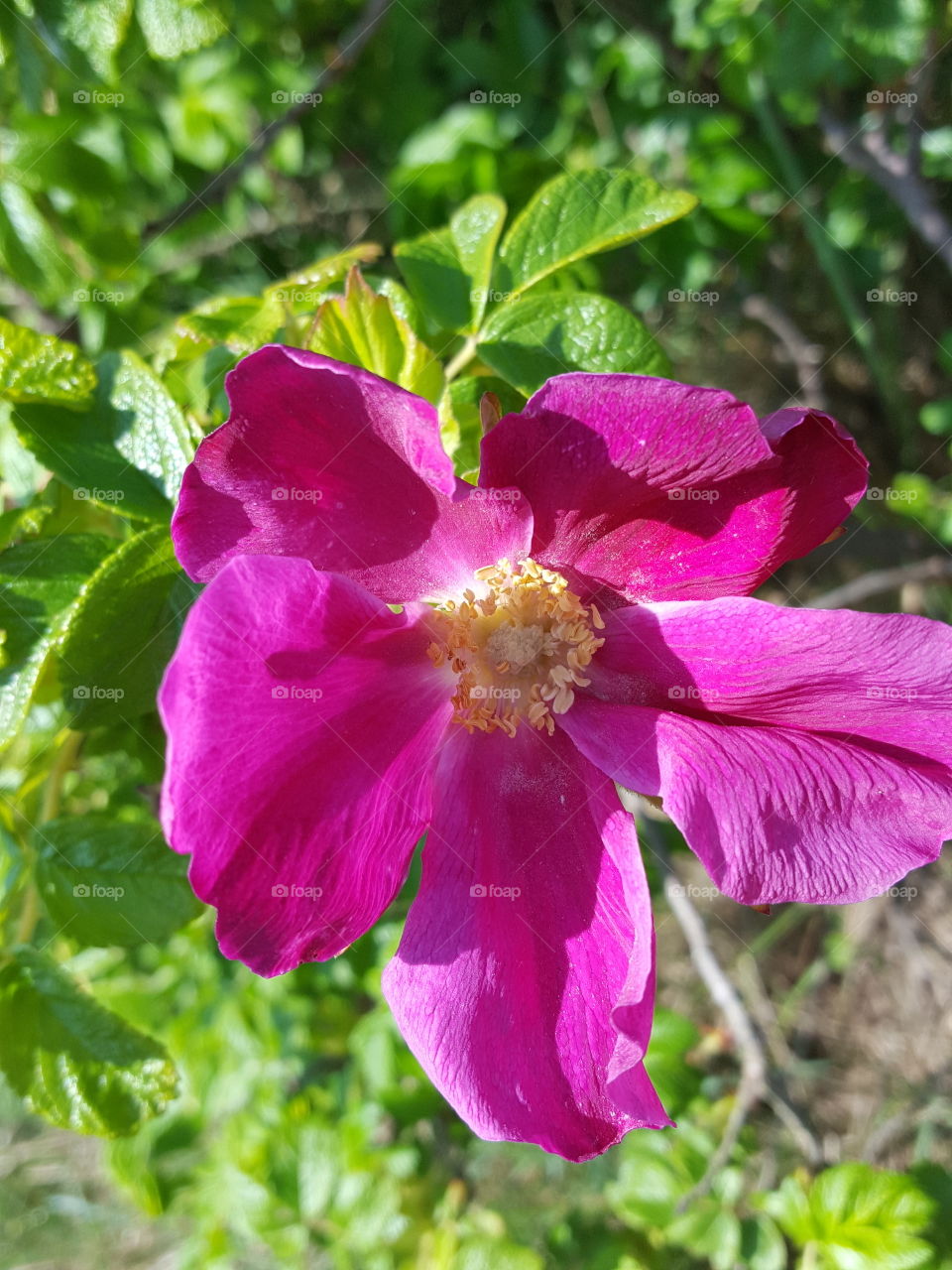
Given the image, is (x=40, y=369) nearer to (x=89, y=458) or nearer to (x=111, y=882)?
(x=89, y=458)

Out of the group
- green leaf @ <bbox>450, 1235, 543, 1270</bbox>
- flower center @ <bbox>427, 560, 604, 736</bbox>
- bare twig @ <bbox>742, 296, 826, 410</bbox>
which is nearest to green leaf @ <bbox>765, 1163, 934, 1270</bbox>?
green leaf @ <bbox>450, 1235, 543, 1270</bbox>

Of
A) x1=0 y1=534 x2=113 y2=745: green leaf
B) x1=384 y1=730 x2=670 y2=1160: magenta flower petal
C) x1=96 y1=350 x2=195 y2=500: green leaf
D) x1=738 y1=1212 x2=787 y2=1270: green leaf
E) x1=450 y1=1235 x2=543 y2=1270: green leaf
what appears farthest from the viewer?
x1=450 y1=1235 x2=543 y2=1270: green leaf

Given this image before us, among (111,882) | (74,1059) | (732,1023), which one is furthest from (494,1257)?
(111,882)

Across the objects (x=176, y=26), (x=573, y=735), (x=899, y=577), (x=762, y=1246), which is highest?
(x=176, y=26)

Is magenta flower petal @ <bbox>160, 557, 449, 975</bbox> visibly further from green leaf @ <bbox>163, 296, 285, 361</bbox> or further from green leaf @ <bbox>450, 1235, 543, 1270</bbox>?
green leaf @ <bbox>450, 1235, 543, 1270</bbox>

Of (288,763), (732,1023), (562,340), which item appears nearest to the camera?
(288,763)

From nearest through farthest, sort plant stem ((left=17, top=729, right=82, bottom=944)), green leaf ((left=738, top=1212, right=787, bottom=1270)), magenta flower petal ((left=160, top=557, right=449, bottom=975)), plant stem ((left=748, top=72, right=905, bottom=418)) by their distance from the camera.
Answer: magenta flower petal ((left=160, top=557, right=449, bottom=975)) → plant stem ((left=17, top=729, right=82, bottom=944)) → green leaf ((left=738, top=1212, right=787, bottom=1270)) → plant stem ((left=748, top=72, right=905, bottom=418))

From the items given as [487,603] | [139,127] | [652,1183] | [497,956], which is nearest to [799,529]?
[487,603]
